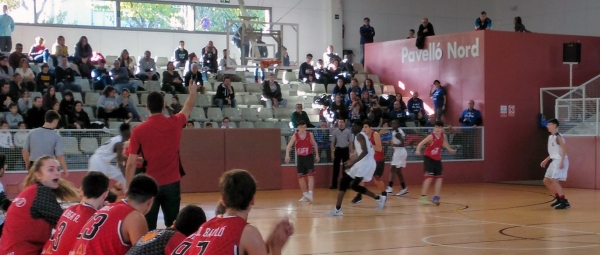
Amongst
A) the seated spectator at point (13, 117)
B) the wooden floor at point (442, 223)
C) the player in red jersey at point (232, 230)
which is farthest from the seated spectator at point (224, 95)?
the player in red jersey at point (232, 230)

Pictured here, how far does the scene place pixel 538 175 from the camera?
2509cm

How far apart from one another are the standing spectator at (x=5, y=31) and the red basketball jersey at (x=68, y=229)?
62.3 feet

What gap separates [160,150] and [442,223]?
6.76 metres

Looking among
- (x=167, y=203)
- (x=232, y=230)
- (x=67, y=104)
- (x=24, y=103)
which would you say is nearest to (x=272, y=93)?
(x=67, y=104)

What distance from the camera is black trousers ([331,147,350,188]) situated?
21.1 meters

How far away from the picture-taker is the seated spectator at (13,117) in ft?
60.3

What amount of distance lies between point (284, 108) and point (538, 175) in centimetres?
841

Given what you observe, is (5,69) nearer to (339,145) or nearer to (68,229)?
(339,145)

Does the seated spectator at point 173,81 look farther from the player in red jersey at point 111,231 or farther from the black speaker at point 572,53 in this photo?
the player in red jersey at point 111,231

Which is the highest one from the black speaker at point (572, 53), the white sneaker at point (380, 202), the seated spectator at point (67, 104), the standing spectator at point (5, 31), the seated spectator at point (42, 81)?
the standing spectator at point (5, 31)

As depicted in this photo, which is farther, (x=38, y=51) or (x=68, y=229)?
(x=38, y=51)

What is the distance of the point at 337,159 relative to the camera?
21219mm

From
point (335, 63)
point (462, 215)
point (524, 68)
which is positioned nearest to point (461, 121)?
point (524, 68)

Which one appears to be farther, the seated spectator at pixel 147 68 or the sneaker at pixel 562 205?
the seated spectator at pixel 147 68
